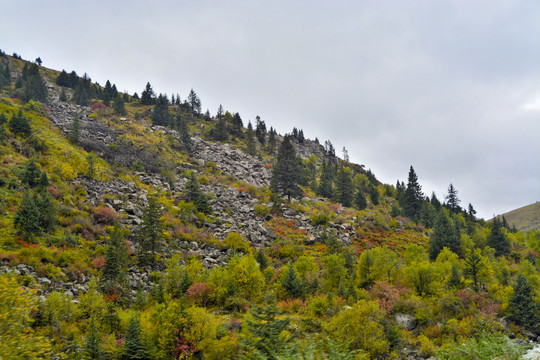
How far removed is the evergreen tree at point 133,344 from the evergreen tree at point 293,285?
17.5 metres

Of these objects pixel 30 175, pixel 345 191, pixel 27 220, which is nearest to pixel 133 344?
pixel 27 220

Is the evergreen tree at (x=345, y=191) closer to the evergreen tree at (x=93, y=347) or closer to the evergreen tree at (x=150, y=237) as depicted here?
the evergreen tree at (x=150, y=237)

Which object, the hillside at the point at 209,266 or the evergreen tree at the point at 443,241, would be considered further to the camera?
the evergreen tree at the point at 443,241

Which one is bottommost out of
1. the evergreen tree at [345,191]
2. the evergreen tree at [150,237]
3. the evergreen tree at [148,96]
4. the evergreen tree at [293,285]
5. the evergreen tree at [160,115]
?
the evergreen tree at [293,285]

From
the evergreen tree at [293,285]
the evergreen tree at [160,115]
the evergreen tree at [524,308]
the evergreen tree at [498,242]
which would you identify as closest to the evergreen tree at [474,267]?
the evergreen tree at [524,308]

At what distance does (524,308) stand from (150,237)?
4590 centimetres

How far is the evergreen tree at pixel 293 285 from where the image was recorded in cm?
A: 3228

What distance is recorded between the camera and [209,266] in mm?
36562

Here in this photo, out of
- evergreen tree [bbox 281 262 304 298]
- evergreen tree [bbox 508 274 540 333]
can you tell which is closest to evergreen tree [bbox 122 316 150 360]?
evergreen tree [bbox 281 262 304 298]

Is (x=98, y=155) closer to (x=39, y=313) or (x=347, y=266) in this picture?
(x=39, y=313)

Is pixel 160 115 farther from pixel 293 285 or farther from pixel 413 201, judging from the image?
pixel 413 201

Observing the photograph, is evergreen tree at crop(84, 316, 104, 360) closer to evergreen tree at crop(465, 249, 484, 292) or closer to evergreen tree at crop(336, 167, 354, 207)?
evergreen tree at crop(465, 249, 484, 292)

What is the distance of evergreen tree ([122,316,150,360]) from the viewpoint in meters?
18.4

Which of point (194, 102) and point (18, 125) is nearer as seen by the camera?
point (18, 125)
